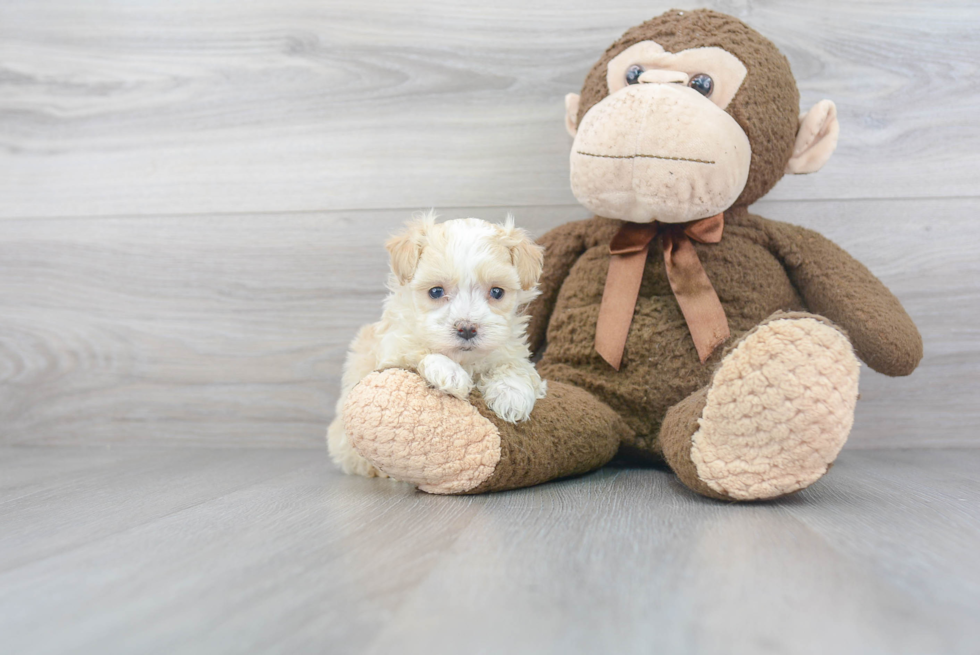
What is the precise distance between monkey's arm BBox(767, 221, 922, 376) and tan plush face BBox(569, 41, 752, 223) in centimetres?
16

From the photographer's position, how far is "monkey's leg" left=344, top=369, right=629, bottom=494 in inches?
31.6

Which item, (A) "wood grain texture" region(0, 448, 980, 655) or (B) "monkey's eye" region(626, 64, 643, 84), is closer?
(A) "wood grain texture" region(0, 448, 980, 655)

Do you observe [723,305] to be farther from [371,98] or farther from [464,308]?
[371,98]

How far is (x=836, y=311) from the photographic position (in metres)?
1.00

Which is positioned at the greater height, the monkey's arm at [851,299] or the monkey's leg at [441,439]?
the monkey's arm at [851,299]

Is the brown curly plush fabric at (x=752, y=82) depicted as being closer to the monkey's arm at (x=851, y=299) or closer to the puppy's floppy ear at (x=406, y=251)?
the monkey's arm at (x=851, y=299)

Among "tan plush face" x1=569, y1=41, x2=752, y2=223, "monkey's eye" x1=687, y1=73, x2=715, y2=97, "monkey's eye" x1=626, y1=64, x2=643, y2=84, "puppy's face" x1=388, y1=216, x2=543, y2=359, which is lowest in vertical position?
"puppy's face" x1=388, y1=216, x2=543, y2=359

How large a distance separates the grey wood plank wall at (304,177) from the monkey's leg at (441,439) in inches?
20.5

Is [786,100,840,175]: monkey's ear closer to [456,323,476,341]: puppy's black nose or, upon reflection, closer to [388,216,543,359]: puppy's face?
[388,216,543,359]: puppy's face

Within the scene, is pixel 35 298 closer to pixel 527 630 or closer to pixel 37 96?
pixel 37 96

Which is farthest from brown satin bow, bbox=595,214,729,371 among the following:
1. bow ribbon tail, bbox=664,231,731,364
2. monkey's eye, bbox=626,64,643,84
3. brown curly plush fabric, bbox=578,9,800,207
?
monkey's eye, bbox=626,64,643,84

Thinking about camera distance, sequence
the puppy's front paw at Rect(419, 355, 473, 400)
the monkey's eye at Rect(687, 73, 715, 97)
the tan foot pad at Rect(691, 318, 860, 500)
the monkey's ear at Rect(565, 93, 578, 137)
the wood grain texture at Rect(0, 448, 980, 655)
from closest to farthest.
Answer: the wood grain texture at Rect(0, 448, 980, 655) < the tan foot pad at Rect(691, 318, 860, 500) < the puppy's front paw at Rect(419, 355, 473, 400) < the monkey's eye at Rect(687, 73, 715, 97) < the monkey's ear at Rect(565, 93, 578, 137)

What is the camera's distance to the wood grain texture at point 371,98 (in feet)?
4.05

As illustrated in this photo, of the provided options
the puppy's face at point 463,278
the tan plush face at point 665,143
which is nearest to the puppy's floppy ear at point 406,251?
the puppy's face at point 463,278
